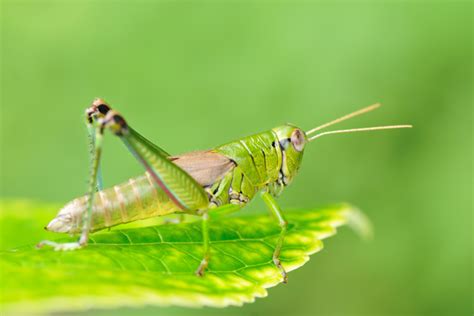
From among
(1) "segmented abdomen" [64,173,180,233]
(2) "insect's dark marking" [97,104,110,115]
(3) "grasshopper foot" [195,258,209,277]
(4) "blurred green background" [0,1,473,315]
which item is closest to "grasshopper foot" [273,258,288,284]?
(3) "grasshopper foot" [195,258,209,277]

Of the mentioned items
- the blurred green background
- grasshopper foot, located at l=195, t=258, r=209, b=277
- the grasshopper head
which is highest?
the blurred green background

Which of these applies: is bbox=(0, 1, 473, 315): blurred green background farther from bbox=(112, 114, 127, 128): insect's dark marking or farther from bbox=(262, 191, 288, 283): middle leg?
bbox=(112, 114, 127, 128): insect's dark marking

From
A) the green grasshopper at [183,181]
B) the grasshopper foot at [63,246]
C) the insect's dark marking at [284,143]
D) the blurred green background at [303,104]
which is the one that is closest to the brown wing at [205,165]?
the green grasshopper at [183,181]

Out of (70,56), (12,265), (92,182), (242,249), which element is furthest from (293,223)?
(70,56)

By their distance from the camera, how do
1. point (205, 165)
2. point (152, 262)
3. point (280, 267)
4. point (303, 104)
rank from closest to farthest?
point (152, 262), point (280, 267), point (205, 165), point (303, 104)

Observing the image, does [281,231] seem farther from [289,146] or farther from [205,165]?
[289,146]

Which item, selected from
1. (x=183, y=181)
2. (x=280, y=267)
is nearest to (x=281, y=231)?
(x=280, y=267)

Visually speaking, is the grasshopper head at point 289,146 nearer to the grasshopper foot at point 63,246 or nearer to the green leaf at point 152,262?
the green leaf at point 152,262

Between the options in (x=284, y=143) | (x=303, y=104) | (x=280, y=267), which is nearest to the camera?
(x=280, y=267)
